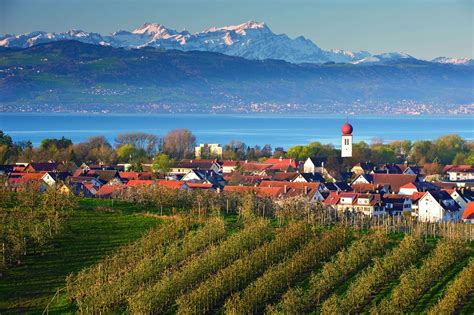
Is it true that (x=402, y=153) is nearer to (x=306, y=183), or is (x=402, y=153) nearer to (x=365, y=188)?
(x=365, y=188)

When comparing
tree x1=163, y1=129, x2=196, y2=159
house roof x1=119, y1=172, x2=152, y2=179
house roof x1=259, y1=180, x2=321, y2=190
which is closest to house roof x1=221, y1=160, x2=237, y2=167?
tree x1=163, y1=129, x2=196, y2=159

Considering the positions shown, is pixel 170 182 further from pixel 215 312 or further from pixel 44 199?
pixel 215 312

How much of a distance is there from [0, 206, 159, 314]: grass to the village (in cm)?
379

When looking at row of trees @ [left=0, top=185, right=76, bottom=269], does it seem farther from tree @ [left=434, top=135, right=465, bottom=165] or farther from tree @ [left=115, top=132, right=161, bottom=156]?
tree @ [left=115, top=132, right=161, bottom=156]

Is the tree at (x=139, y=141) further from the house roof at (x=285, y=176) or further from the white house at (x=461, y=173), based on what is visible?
the white house at (x=461, y=173)

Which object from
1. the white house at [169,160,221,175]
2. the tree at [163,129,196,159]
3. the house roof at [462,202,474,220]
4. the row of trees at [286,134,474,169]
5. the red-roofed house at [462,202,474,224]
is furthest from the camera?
the tree at [163,129,196,159]

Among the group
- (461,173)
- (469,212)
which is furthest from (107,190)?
(461,173)

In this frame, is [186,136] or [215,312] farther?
[186,136]

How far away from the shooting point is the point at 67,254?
3145 centimetres

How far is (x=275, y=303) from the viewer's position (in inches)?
1035

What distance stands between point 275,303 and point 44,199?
13449mm

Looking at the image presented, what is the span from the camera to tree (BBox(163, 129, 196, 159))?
3479 inches

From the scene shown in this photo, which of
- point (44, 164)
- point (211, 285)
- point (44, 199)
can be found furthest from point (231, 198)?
point (44, 164)

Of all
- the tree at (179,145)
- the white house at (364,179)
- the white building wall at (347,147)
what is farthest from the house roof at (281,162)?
the white house at (364,179)
